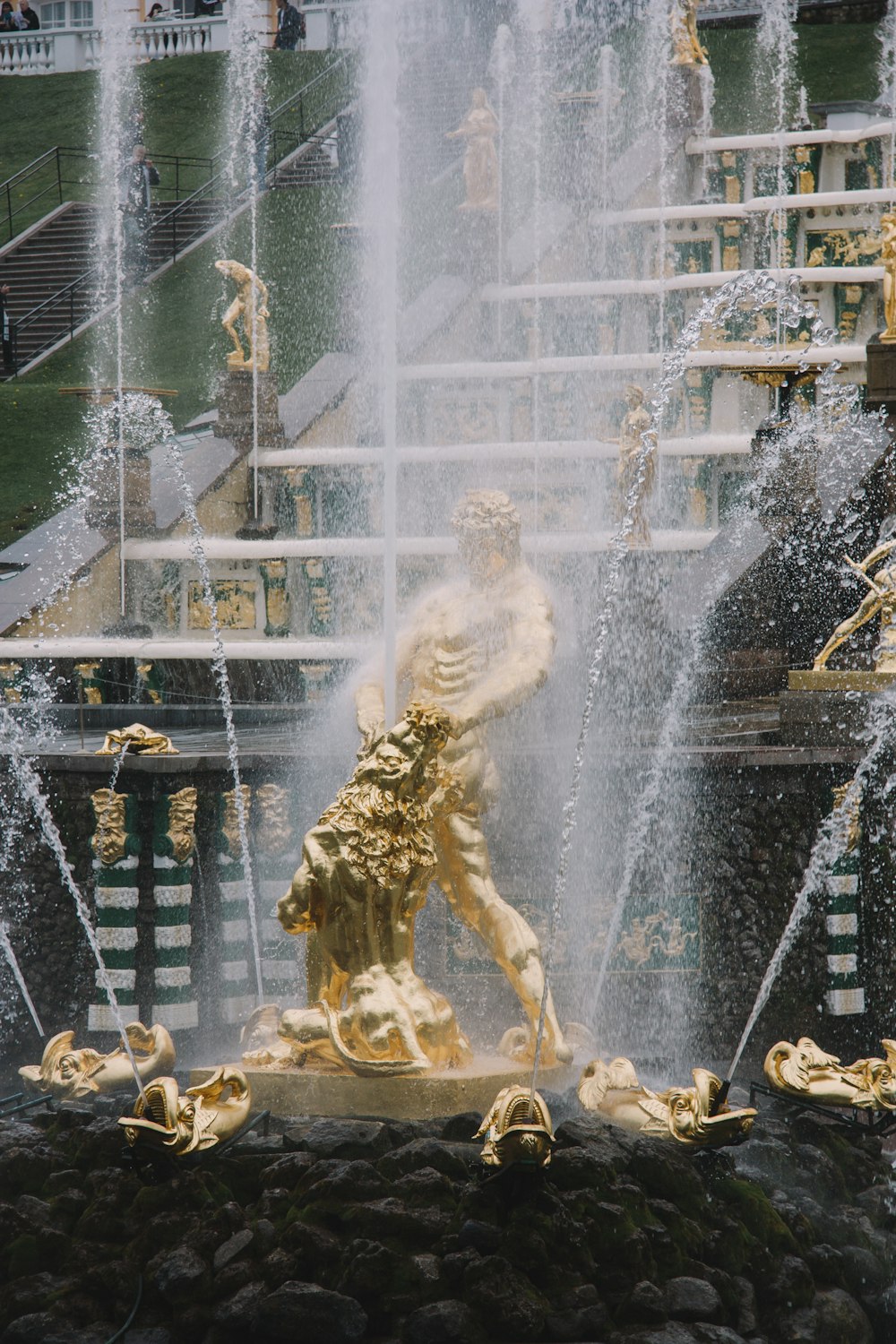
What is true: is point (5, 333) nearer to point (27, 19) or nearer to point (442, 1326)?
point (27, 19)

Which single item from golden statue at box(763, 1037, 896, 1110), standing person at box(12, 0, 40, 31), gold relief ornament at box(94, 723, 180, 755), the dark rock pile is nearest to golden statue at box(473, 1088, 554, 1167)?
the dark rock pile

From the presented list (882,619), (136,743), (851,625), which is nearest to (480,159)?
(882,619)

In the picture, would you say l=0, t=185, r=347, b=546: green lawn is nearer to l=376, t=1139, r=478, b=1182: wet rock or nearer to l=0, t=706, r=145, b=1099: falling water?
l=0, t=706, r=145, b=1099: falling water

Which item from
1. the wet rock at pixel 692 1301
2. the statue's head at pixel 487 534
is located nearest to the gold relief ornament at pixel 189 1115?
Result: the wet rock at pixel 692 1301

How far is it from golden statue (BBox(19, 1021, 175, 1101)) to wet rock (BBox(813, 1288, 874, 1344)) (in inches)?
108

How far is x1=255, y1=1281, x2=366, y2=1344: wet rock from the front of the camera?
5.91 meters

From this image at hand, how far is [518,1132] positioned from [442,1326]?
675 mm

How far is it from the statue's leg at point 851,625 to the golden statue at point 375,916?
9.50 ft

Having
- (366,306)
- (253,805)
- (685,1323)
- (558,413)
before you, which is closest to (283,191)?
(366,306)

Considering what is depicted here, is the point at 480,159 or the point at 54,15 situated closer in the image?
the point at 480,159

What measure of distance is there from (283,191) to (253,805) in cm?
1918

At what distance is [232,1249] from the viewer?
6227mm

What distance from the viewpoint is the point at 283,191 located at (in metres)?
26.9

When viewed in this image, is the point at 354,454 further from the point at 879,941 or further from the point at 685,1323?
the point at 685,1323
